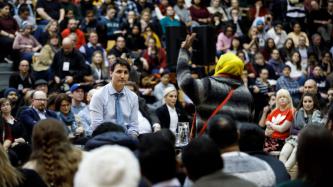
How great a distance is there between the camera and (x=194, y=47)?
1623 centimetres

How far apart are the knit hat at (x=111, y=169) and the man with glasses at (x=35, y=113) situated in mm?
7970

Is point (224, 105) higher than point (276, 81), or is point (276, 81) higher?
point (224, 105)

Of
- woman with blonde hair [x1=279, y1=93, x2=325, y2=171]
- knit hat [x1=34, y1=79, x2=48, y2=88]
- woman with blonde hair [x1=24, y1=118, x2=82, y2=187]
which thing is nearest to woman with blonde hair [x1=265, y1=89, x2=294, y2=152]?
woman with blonde hair [x1=279, y1=93, x2=325, y2=171]

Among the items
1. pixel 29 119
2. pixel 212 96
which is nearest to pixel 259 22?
pixel 29 119

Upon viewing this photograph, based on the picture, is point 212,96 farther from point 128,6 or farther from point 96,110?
point 128,6

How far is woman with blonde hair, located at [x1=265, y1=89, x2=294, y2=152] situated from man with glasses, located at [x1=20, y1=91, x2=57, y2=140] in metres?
3.20

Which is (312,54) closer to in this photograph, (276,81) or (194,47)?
(276,81)

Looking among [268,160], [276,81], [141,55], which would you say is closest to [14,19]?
[141,55]

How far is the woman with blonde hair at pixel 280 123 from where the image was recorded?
1367cm

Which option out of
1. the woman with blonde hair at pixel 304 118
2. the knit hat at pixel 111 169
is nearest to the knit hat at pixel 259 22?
the woman with blonde hair at pixel 304 118

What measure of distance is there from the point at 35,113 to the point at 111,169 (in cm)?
852

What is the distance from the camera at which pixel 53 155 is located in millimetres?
6867

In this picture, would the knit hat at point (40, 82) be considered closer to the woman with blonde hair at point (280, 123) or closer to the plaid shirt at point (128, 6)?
the woman with blonde hair at point (280, 123)

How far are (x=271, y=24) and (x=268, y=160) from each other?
17.7 meters
